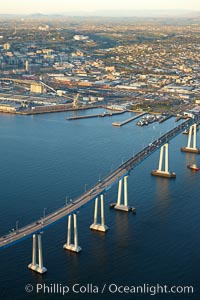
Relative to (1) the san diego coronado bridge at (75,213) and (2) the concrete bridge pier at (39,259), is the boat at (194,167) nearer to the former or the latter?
(1) the san diego coronado bridge at (75,213)

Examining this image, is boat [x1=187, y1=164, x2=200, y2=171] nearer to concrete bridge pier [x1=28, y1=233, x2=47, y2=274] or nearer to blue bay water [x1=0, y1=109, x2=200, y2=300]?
blue bay water [x1=0, y1=109, x2=200, y2=300]

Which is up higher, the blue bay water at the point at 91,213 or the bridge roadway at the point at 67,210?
the bridge roadway at the point at 67,210

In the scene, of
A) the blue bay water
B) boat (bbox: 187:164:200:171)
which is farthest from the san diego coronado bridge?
boat (bbox: 187:164:200:171)

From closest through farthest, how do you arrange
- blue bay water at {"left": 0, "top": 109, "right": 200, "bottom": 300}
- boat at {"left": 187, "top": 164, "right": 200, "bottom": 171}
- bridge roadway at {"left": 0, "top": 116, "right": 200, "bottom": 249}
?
bridge roadway at {"left": 0, "top": 116, "right": 200, "bottom": 249}, blue bay water at {"left": 0, "top": 109, "right": 200, "bottom": 300}, boat at {"left": 187, "top": 164, "right": 200, "bottom": 171}

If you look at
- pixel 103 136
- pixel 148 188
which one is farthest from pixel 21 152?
pixel 148 188

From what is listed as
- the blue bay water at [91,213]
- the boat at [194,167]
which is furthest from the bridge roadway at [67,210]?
the boat at [194,167]

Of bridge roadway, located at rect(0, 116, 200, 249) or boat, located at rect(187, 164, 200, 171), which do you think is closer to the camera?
bridge roadway, located at rect(0, 116, 200, 249)

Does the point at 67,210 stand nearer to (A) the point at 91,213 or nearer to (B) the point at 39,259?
(B) the point at 39,259

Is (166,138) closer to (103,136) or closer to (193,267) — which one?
(103,136)
